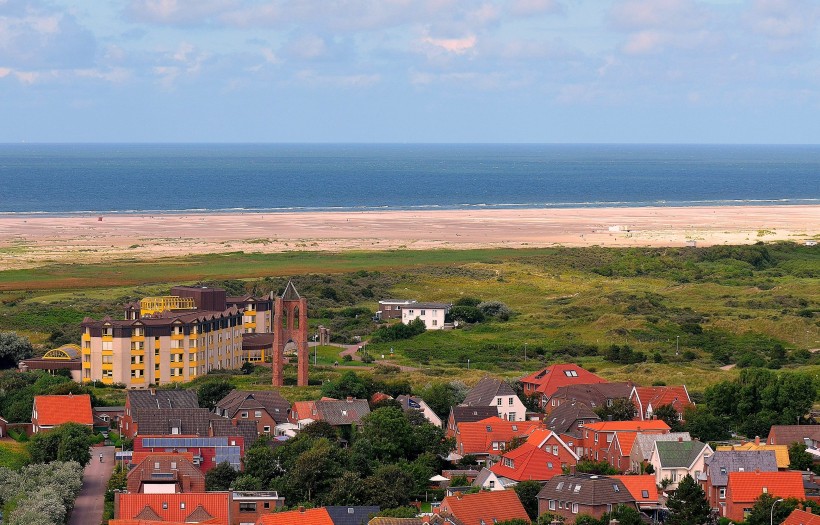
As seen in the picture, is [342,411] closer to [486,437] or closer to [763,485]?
[486,437]

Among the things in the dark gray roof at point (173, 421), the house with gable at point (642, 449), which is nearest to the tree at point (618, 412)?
the house with gable at point (642, 449)

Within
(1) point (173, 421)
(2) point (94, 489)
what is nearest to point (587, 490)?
(2) point (94, 489)

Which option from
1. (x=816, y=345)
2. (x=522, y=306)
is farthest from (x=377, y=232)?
(x=816, y=345)

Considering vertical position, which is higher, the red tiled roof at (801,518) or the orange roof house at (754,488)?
the red tiled roof at (801,518)

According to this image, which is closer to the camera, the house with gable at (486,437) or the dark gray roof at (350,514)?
the dark gray roof at (350,514)

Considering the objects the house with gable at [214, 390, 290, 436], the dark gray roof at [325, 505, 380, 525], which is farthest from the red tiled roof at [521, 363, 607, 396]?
the dark gray roof at [325, 505, 380, 525]

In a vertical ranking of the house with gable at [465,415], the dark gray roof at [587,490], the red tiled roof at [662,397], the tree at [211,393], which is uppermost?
the dark gray roof at [587,490]

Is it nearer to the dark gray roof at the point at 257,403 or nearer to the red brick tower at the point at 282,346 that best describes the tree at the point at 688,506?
the dark gray roof at the point at 257,403
